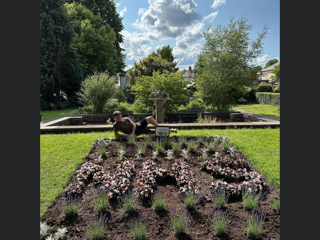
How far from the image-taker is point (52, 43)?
18.3 metres

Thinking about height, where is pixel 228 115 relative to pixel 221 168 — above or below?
above

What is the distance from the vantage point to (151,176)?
3.12m

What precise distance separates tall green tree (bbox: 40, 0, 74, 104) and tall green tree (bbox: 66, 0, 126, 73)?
27.1 feet

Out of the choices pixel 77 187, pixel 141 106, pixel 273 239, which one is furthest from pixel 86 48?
pixel 273 239

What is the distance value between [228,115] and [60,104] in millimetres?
15849

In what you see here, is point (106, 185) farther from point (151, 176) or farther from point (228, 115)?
point (228, 115)

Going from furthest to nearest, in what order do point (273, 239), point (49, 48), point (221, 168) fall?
point (49, 48), point (221, 168), point (273, 239)

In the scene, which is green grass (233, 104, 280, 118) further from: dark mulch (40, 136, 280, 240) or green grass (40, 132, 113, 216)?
green grass (40, 132, 113, 216)

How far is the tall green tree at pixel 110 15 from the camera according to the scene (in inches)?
1096

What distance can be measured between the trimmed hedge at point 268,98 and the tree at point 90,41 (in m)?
19.0

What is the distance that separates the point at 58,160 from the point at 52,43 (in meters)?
18.2

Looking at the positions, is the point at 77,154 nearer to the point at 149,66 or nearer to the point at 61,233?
the point at 61,233

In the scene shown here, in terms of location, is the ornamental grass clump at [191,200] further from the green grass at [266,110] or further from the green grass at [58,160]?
the green grass at [266,110]

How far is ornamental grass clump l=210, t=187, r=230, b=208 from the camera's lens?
8.40ft
